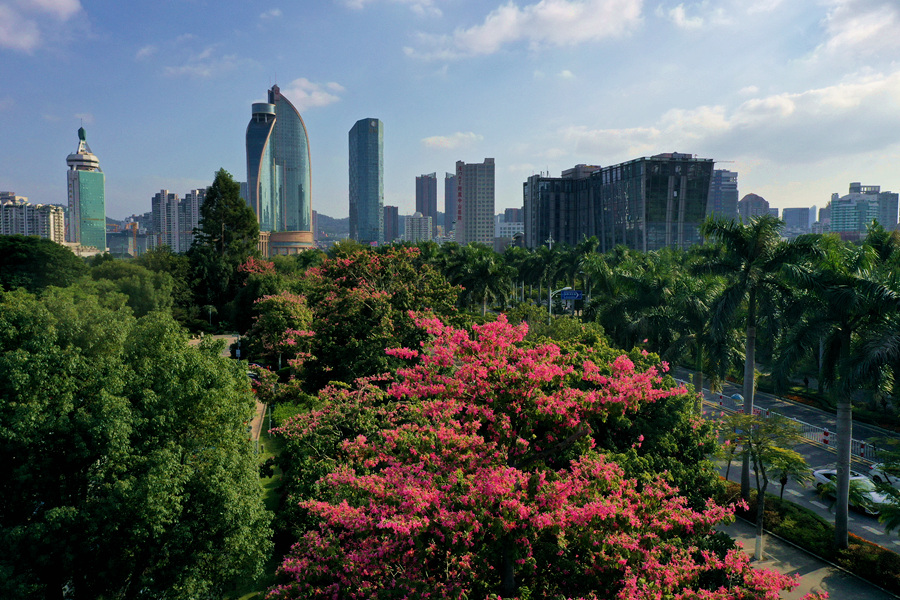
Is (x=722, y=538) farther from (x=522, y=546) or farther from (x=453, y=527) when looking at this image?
(x=453, y=527)

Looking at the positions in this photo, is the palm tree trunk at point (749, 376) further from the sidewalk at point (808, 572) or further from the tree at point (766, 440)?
the tree at point (766, 440)

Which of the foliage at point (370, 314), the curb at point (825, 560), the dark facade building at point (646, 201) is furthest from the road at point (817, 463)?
the dark facade building at point (646, 201)

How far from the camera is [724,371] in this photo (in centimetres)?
1994

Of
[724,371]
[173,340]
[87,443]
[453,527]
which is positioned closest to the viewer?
[453,527]

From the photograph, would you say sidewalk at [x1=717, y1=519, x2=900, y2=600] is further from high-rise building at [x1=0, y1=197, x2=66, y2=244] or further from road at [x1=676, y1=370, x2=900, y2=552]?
high-rise building at [x1=0, y1=197, x2=66, y2=244]

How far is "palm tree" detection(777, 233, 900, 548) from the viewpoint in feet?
46.2

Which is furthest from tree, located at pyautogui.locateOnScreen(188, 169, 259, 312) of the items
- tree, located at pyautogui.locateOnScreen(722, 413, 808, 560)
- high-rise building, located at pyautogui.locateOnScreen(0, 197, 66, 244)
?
high-rise building, located at pyautogui.locateOnScreen(0, 197, 66, 244)

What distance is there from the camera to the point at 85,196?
192m

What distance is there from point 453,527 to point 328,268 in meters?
24.6

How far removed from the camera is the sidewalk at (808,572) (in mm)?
13344

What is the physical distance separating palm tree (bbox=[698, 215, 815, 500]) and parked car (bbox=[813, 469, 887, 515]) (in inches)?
118

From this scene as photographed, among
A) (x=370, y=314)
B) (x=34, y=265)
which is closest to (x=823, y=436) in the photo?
(x=370, y=314)

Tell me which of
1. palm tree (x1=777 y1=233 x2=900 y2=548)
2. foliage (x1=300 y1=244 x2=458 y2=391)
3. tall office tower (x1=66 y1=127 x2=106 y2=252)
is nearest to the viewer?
palm tree (x1=777 y1=233 x2=900 y2=548)

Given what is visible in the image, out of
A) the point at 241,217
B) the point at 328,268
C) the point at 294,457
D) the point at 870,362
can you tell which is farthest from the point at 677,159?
the point at 294,457
